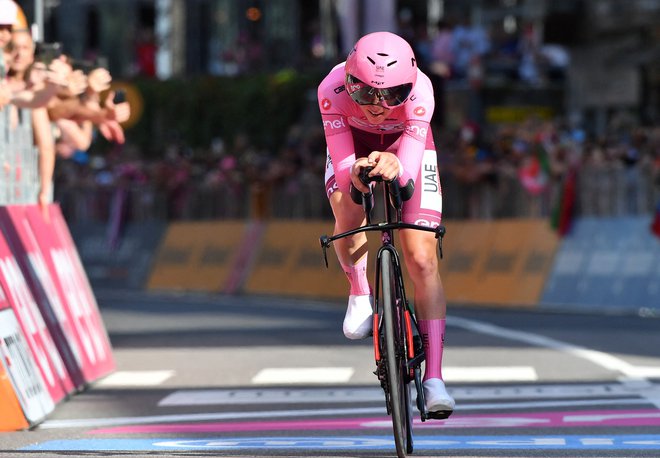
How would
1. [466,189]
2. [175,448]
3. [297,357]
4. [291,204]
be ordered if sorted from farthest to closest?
1. [291,204]
2. [466,189]
3. [297,357]
4. [175,448]

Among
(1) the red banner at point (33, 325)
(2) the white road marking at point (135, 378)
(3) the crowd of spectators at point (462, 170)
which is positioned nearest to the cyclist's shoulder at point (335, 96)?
(1) the red banner at point (33, 325)

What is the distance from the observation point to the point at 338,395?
42.5 ft

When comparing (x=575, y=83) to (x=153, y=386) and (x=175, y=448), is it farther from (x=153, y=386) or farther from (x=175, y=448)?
(x=175, y=448)

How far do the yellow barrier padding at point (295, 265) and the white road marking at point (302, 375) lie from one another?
11.3 meters

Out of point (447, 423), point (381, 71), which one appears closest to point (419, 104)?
point (381, 71)

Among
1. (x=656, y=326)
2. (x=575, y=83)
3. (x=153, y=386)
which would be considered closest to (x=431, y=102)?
(x=153, y=386)

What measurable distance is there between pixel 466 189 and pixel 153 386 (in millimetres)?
12069

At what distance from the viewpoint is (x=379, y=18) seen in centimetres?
2586

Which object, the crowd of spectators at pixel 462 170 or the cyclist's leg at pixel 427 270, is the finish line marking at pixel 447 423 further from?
the crowd of spectators at pixel 462 170

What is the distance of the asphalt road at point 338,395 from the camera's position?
33.1 feet

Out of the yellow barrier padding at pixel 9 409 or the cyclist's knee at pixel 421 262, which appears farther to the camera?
the yellow barrier padding at pixel 9 409

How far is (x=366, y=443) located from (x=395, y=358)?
1105 mm

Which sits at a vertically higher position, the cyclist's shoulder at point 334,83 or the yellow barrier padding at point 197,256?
the cyclist's shoulder at point 334,83

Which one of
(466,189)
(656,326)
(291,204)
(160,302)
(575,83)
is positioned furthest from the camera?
(575,83)
